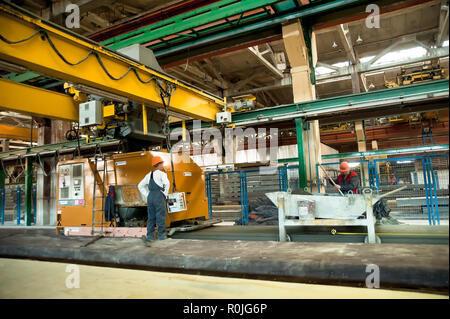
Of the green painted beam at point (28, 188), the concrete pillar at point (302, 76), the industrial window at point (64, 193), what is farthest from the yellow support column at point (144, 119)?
the green painted beam at point (28, 188)

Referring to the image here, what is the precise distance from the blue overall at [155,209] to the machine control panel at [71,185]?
95.4 inches

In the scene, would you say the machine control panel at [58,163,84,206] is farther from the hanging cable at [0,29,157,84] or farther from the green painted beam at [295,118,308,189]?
the green painted beam at [295,118,308,189]

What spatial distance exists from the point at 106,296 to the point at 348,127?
17369 millimetres

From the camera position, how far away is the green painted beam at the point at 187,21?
788cm

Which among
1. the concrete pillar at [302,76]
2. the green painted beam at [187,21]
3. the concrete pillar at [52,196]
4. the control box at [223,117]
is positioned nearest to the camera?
the green painted beam at [187,21]

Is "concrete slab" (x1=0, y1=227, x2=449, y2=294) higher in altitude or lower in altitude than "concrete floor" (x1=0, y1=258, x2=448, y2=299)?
higher

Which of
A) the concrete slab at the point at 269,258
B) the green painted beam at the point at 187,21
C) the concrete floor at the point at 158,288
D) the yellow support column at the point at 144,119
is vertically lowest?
the concrete floor at the point at 158,288

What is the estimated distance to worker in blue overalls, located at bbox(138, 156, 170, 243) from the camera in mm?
5902

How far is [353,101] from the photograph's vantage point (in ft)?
22.9

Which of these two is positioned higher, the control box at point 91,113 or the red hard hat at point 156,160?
the control box at point 91,113

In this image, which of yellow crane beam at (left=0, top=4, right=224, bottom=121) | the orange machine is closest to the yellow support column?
yellow crane beam at (left=0, top=4, right=224, bottom=121)

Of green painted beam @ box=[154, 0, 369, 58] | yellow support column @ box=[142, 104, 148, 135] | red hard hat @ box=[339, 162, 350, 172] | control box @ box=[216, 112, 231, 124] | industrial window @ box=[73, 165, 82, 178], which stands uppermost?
green painted beam @ box=[154, 0, 369, 58]

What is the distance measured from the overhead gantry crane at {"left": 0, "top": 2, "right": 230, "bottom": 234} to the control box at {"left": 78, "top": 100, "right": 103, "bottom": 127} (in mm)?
18

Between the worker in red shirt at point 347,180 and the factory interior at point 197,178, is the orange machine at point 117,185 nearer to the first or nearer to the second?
the factory interior at point 197,178
